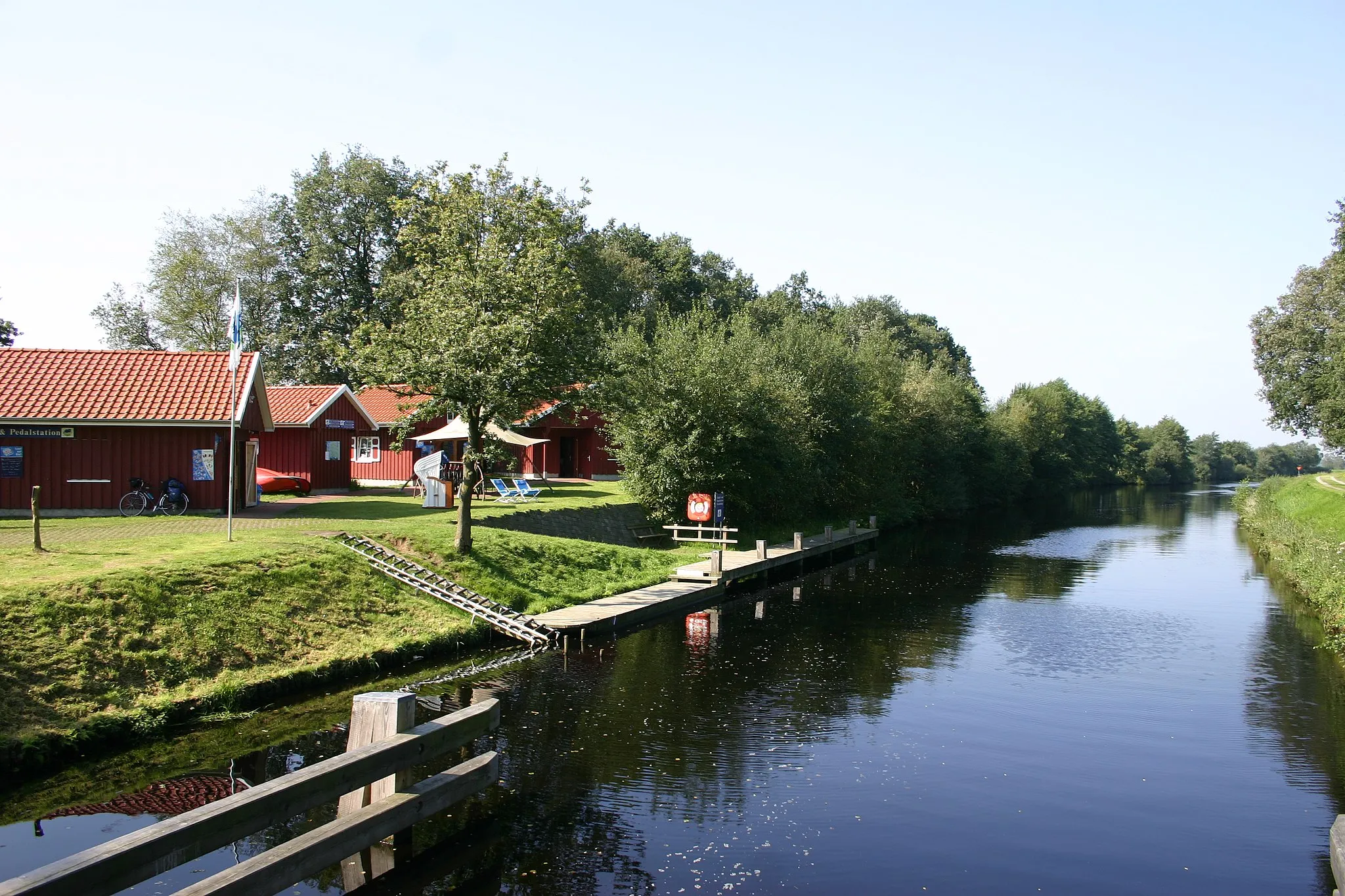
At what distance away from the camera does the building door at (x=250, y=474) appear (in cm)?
2531

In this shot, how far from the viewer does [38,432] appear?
75.3ft

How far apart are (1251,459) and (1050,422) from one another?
104 m

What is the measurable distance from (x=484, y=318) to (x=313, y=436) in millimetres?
15357

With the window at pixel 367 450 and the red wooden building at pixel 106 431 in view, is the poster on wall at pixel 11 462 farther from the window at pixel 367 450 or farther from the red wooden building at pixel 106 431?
the window at pixel 367 450

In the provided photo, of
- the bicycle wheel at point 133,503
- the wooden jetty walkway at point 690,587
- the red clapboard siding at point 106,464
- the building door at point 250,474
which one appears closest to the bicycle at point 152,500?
the bicycle wheel at point 133,503

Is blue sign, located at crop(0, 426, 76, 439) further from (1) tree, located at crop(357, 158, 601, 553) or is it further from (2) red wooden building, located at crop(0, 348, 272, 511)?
(1) tree, located at crop(357, 158, 601, 553)

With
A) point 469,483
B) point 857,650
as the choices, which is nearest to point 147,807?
point 469,483

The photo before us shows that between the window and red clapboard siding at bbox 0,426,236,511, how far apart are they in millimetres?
15142

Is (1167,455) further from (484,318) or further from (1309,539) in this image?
(484,318)

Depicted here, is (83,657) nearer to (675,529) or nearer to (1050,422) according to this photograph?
(675,529)

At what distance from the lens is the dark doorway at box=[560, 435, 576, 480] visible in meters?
44.9

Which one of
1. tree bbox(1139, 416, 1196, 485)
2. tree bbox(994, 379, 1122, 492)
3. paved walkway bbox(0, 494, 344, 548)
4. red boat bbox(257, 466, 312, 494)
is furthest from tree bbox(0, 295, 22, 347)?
tree bbox(1139, 416, 1196, 485)

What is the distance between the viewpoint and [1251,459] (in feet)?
540

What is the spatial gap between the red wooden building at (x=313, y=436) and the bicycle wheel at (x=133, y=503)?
8912 mm
